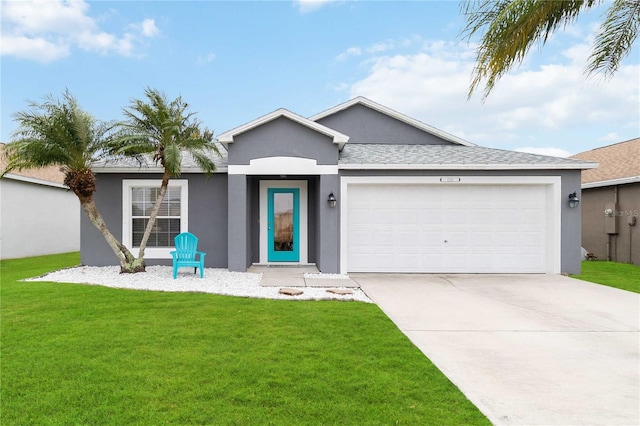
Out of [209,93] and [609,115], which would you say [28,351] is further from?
[209,93]

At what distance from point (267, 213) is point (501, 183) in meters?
6.93

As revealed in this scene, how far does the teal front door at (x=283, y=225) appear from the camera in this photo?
39.3ft

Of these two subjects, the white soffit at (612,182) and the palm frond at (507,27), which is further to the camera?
the white soffit at (612,182)

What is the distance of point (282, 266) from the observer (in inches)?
459

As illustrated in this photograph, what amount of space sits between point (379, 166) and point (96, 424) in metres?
8.68

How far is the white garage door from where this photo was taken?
10.7 metres

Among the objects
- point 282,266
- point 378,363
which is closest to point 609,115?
point 282,266

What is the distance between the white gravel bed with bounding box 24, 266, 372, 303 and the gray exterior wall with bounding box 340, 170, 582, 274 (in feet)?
12.1

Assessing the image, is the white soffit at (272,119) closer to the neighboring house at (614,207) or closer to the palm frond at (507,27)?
the palm frond at (507,27)

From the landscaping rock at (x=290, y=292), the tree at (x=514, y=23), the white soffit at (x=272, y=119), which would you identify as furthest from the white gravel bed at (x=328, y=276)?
the tree at (x=514, y=23)

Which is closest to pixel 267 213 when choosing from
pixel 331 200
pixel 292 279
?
pixel 331 200

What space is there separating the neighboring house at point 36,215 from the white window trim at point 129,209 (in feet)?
21.8

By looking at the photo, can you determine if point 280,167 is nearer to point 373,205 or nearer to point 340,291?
point 373,205

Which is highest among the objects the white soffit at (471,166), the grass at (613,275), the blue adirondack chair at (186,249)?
the white soffit at (471,166)
